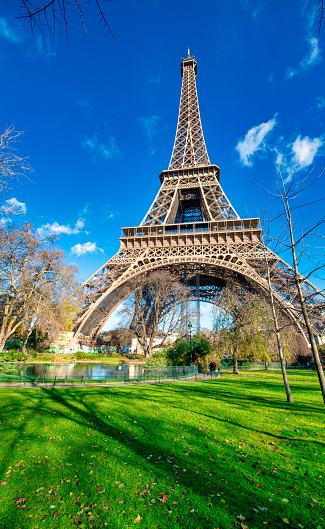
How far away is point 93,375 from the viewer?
50.8 feet

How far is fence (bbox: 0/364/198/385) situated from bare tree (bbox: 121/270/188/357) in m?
10.3

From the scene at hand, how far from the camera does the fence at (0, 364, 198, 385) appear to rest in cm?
1422

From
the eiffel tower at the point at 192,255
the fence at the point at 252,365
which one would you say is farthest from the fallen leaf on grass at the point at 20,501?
the fence at the point at 252,365

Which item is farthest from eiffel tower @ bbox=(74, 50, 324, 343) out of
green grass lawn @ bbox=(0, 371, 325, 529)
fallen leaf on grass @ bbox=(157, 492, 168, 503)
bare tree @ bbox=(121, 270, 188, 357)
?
fallen leaf on grass @ bbox=(157, 492, 168, 503)

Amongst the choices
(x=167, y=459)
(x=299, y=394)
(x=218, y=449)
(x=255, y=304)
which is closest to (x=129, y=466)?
(x=167, y=459)

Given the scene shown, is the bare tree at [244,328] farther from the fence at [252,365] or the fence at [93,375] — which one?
the fence at [252,365]

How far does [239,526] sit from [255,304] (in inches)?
717

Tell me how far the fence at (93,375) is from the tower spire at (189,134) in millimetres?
32256

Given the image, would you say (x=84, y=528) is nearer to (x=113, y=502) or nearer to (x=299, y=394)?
(x=113, y=502)

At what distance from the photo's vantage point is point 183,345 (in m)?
22.7

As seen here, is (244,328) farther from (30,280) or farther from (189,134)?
(189,134)

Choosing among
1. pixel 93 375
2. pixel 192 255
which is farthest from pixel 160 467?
pixel 192 255

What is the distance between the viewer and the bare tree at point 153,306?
29.5 metres

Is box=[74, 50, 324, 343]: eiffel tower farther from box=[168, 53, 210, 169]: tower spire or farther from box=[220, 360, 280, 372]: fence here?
box=[220, 360, 280, 372]: fence
